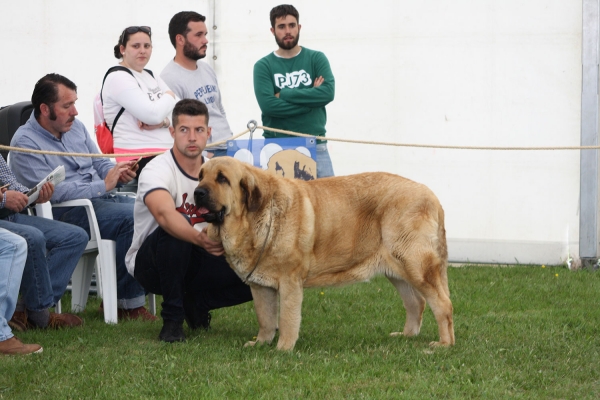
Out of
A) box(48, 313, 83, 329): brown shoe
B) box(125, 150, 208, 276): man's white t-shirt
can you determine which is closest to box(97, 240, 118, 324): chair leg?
box(48, 313, 83, 329): brown shoe

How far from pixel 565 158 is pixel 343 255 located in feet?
12.3

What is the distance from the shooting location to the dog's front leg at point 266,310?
505 cm

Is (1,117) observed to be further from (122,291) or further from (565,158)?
(565,158)

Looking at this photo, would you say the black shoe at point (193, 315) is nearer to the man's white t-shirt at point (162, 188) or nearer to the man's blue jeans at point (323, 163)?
the man's white t-shirt at point (162, 188)

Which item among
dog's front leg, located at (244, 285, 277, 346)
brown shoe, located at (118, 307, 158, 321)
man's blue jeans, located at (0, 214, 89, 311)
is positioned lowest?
brown shoe, located at (118, 307, 158, 321)

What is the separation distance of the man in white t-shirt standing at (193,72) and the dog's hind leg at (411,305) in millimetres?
2227

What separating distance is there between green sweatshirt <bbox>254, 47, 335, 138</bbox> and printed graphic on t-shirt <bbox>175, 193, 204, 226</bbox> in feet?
7.04

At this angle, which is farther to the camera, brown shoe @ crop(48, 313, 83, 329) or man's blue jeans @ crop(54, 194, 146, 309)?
man's blue jeans @ crop(54, 194, 146, 309)

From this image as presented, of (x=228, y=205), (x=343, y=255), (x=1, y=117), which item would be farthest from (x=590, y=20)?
(x=1, y=117)

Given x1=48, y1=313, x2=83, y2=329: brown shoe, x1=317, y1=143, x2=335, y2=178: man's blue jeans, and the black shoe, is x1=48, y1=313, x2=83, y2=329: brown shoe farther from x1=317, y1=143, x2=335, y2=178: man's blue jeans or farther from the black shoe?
x1=317, y1=143, x2=335, y2=178: man's blue jeans

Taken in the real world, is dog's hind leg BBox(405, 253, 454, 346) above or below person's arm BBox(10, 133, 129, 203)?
below

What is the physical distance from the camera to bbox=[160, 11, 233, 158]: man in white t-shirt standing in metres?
6.87

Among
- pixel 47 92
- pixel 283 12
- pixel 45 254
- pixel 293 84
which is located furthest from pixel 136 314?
pixel 283 12

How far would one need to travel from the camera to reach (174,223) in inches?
194
